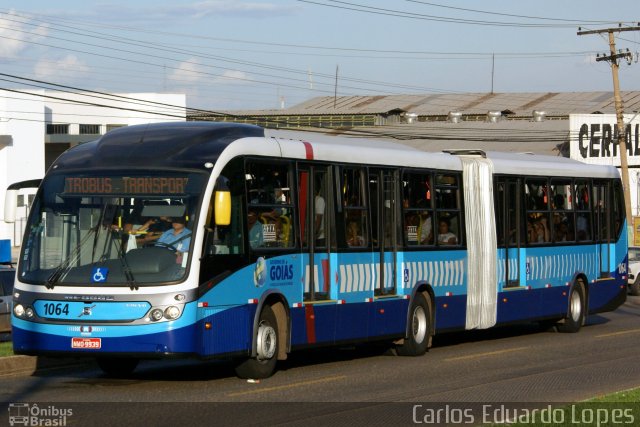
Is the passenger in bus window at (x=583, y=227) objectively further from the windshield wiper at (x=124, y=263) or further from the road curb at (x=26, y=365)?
the windshield wiper at (x=124, y=263)

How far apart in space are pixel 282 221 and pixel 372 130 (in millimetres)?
58481

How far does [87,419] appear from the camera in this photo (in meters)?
11.5

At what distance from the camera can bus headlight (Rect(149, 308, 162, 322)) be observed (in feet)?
45.4

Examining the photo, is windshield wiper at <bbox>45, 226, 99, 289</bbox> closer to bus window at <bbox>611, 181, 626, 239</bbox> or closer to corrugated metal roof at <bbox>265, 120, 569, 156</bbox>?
bus window at <bbox>611, 181, 626, 239</bbox>

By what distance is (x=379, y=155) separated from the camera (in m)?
18.5

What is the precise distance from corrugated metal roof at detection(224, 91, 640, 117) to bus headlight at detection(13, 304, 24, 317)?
6608 cm

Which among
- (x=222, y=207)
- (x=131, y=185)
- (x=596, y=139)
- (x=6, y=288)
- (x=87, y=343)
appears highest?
(x=596, y=139)

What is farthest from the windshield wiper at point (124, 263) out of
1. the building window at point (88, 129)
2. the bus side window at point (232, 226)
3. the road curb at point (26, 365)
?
the building window at point (88, 129)

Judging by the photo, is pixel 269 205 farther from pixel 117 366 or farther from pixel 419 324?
pixel 419 324

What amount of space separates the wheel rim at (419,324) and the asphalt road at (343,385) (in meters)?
0.33

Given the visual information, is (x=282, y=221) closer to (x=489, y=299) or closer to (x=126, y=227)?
(x=126, y=227)

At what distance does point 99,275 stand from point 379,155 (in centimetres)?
572

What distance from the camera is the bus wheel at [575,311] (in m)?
24.7

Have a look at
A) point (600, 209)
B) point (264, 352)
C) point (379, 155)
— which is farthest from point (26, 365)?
point (600, 209)
